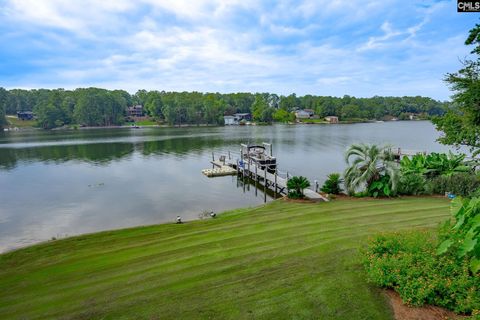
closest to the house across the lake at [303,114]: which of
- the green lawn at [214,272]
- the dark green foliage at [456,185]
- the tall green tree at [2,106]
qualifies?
the tall green tree at [2,106]

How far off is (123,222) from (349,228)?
579 inches

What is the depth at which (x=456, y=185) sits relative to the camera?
1841 centimetres

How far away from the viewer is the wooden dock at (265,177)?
67.3 feet

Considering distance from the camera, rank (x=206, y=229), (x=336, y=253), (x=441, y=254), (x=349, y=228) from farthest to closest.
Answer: (x=206, y=229) → (x=349, y=228) → (x=336, y=253) → (x=441, y=254)

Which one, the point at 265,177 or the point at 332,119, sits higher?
the point at 332,119

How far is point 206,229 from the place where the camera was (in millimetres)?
14117

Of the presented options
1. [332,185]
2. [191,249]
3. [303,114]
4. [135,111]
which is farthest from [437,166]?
[135,111]

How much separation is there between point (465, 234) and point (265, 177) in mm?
21632

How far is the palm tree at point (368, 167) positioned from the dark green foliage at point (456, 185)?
9.46 ft

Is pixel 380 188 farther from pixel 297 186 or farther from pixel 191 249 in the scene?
pixel 191 249

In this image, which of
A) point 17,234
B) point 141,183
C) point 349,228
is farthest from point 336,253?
point 141,183

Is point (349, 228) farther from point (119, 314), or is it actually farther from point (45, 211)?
point (45, 211)

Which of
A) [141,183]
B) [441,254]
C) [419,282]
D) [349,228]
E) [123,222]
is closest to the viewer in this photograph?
[419,282]

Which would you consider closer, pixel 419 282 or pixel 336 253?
pixel 419 282
